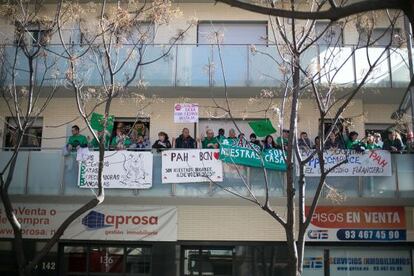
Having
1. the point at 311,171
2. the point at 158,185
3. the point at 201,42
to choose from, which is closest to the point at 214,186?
the point at 158,185

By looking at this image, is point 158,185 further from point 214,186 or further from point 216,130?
point 216,130

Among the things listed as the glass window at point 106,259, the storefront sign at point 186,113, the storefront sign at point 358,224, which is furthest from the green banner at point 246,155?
the glass window at point 106,259

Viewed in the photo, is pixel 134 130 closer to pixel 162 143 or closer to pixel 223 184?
pixel 162 143

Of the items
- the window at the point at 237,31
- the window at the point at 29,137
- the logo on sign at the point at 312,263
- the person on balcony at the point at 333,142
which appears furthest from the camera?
the window at the point at 237,31

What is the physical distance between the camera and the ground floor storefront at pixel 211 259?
1888 centimetres

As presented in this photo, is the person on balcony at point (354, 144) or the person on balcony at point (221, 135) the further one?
the person on balcony at point (221, 135)

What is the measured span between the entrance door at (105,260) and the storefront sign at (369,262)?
599 cm

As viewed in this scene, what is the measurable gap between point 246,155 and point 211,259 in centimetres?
383

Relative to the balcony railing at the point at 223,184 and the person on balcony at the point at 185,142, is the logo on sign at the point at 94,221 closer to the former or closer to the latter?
the balcony railing at the point at 223,184

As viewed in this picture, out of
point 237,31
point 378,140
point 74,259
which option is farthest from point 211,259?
point 237,31

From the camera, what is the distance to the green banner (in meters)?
17.6

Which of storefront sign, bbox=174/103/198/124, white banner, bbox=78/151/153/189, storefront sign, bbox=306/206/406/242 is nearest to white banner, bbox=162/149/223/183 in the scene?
white banner, bbox=78/151/153/189

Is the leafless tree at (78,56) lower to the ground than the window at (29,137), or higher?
higher

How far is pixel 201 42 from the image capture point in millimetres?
20984
